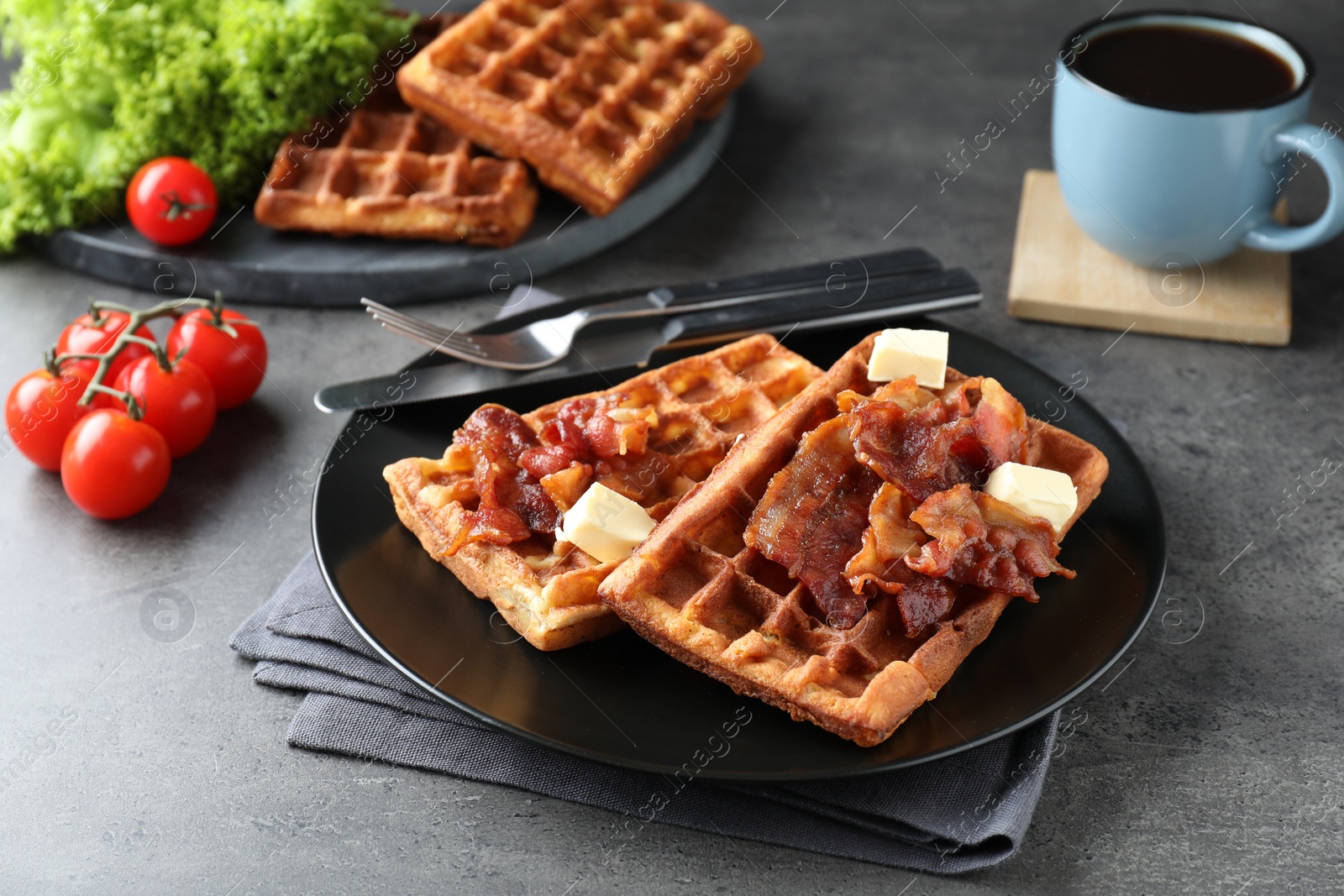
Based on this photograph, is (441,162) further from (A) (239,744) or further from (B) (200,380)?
(A) (239,744)

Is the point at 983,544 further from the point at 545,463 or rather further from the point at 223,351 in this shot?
the point at 223,351

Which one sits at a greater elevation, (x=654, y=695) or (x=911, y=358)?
(x=911, y=358)

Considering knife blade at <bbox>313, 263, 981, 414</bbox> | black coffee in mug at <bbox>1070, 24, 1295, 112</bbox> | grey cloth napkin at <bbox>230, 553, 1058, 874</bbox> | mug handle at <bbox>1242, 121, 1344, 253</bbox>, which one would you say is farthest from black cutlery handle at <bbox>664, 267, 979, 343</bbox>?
grey cloth napkin at <bbox>230, 553, 1058, 874</bbox>

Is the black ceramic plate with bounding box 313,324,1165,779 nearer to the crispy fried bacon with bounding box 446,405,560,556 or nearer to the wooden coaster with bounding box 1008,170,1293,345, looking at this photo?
the crispy fried bacon with bounding box 446,405,560,556

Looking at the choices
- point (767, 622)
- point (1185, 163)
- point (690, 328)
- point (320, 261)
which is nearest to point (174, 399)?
point (320, 261)

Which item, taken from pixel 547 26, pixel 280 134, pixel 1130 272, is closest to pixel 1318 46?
pixel 1130 272

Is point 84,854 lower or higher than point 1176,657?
higher
